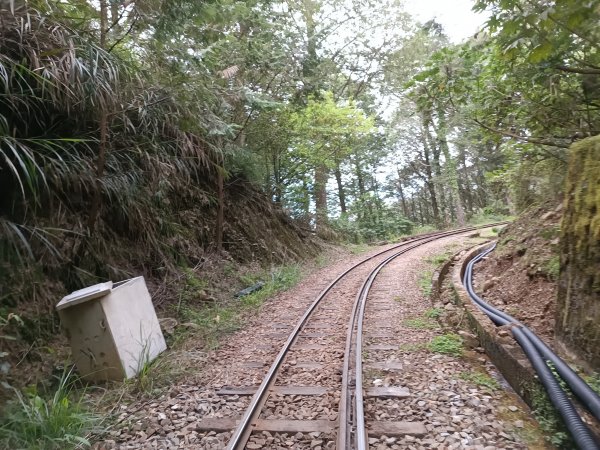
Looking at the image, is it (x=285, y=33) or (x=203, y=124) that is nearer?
(x=203, y=124)

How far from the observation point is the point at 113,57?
16.2ft

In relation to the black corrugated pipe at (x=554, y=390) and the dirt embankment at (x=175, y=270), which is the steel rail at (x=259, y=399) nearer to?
the dirt embankment at (x=175, y=270)

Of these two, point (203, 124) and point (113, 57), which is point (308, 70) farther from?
point (113, 57)

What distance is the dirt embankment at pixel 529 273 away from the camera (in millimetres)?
5230

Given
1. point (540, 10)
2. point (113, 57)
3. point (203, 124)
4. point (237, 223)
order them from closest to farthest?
point (540, 10)
point (113, 57)
point (203, 124)
point (237, 223)

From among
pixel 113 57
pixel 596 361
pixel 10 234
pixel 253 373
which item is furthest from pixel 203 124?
pixel 596 361

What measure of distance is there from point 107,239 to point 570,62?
690 centimetres

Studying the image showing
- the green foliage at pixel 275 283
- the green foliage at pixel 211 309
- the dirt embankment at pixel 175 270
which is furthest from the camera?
the green foliage at pixel 275 283

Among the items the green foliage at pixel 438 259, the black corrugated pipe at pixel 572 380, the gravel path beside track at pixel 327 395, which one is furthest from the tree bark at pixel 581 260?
the green foliage at pixel 438 259

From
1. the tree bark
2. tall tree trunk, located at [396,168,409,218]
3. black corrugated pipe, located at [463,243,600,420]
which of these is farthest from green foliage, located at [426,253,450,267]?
tall tree trunk, located at [396,168,409,218]

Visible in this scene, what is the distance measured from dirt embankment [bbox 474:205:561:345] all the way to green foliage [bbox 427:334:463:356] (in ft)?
3.04

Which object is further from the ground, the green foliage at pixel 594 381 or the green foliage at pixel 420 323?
the green foliage at pixel 420 323

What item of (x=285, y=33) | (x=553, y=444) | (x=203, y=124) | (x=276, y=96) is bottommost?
(x=553, y=444)

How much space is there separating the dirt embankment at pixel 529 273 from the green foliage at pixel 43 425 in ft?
15.8
